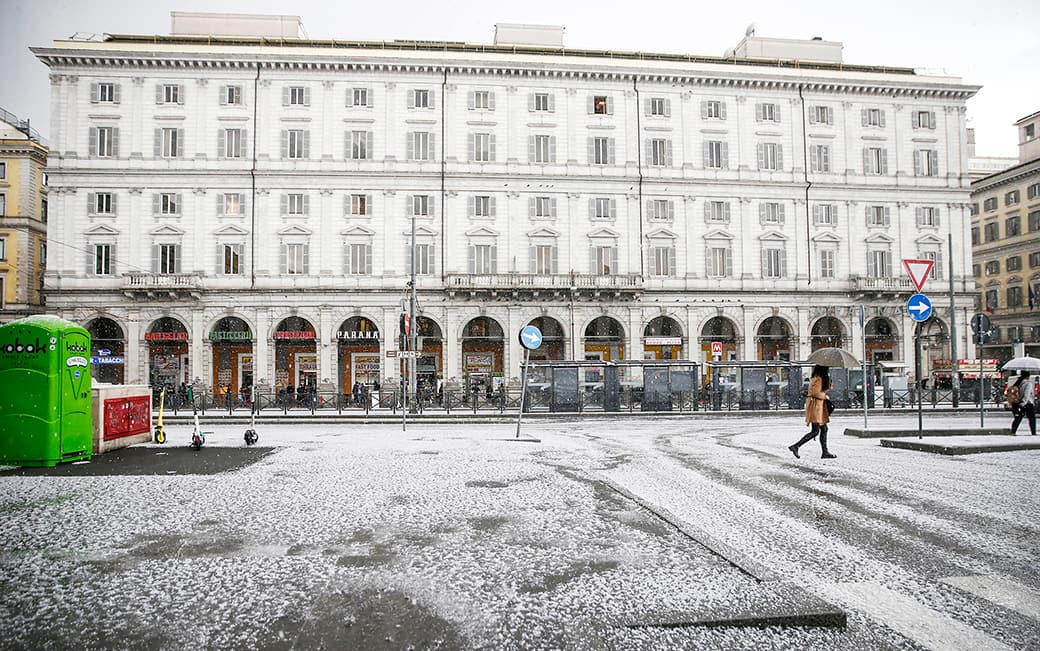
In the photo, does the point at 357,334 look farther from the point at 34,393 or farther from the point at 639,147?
the point at 34,393

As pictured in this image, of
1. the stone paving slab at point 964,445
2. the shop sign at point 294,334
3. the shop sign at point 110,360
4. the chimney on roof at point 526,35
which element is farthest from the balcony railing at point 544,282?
the stone paving slab at point 964,445

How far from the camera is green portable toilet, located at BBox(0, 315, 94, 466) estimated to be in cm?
1006

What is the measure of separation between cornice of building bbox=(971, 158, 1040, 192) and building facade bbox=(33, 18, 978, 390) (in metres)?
19.3

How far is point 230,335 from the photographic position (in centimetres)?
3900

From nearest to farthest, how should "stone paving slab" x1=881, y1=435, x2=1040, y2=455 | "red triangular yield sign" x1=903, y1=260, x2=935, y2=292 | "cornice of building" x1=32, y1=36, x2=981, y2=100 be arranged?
"stone paving slab" x1=881, y1=435, x2=1040, y2=455
"red triangular yield sign" x1=903, y1=260, x2=935, y2=292
"cornice of building" x1=32, y1=36, x2=981, y2=100

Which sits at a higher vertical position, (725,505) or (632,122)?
(632,122)

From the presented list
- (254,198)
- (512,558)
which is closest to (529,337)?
(512,558)

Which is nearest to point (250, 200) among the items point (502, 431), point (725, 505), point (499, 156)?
point (499, 156)

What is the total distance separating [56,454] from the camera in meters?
10.2

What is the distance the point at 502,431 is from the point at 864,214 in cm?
3503

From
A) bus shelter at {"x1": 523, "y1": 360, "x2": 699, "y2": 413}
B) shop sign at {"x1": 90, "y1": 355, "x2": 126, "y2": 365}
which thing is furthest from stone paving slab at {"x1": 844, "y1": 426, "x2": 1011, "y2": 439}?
shop sign at {"x1": 90, "y1": 355, "x2": 126, "y2": 365}

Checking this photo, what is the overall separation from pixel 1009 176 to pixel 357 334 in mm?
58777

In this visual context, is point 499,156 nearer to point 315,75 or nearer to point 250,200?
point 315,75

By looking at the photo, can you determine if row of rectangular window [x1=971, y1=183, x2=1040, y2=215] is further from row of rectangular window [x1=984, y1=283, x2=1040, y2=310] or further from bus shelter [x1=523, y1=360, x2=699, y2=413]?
bus shelter [x1=523, y1=360, x2=699, y2=413]
